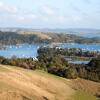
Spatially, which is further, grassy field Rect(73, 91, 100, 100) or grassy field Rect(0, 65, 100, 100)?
grassy field Rect(73, 91, 100, 100)

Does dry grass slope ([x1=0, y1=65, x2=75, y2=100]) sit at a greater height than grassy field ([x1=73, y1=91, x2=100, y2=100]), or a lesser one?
greater

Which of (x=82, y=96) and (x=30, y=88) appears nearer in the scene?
(x=30, y=88)

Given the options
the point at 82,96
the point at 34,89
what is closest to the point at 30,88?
the point at 34,89

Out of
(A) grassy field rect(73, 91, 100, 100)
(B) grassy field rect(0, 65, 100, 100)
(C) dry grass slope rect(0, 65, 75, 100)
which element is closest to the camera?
(C) dry grass slope rect(0, 65, 75, 100)

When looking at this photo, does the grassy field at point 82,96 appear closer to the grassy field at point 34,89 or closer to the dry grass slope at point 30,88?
the grassy field at point 34,89

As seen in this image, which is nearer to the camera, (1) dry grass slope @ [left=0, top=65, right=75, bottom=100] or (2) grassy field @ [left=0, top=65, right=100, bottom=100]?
(1) dry grass slope @ [left=0, top=65, right=75, bottom=100]

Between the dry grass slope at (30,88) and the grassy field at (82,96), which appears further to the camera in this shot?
the grassy field at (82,96)

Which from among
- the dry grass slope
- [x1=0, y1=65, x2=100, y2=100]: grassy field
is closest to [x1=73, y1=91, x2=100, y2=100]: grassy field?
[x1=0, y1=65, x2=100, y2=100]: grassy field

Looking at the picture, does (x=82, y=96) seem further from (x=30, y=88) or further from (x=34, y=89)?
(x=30, y=88)

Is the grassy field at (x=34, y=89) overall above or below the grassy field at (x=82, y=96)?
above

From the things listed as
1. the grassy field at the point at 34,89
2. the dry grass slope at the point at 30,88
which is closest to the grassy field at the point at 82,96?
the grassy field at the point at 34,89

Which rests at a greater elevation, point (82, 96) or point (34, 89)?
point (34, 89)

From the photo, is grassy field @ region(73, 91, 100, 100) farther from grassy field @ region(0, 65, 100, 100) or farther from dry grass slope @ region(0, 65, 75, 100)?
dry grass slope @ region(0, 65, 75, 100)

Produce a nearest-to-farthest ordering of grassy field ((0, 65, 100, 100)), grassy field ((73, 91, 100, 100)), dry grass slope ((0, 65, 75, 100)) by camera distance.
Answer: dry grass slope ((0, 65, 75, 100)), grassy field ((0, 65, 100, 100)), grassy field ((73, 91, 100, 100))
